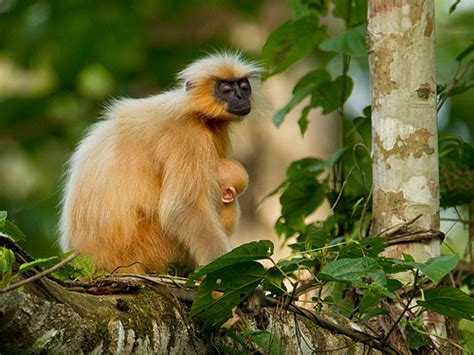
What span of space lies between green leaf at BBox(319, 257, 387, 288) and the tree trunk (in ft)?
2.61

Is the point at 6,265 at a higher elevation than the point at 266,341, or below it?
higher

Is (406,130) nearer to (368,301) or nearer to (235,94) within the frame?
(368,301)

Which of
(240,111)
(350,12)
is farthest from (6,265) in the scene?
(350,12)

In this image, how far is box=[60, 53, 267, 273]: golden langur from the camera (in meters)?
4.91

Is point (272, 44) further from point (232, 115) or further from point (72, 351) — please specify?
point (72, 351)

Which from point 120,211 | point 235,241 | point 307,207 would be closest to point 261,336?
point 120,211

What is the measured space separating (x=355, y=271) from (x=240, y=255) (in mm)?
444

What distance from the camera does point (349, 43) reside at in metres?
5.27

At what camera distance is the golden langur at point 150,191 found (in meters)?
4.91

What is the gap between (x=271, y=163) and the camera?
9148 millimetres

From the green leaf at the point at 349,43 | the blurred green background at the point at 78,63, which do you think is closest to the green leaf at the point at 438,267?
the green leaf at the point at 349,43

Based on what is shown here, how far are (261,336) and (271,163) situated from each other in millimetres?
5489

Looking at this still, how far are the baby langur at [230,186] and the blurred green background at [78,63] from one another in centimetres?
499

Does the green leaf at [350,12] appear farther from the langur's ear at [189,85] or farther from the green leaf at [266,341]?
the green leaf at [266,341]
